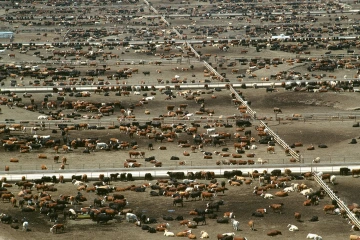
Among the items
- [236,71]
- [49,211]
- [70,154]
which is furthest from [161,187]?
[236,71]

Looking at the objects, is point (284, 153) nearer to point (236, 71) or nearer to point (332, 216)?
point (332, 216)

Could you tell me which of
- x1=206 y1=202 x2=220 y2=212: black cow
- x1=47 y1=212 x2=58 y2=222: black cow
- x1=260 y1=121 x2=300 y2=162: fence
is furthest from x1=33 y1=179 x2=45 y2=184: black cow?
x1=260 y1=121 x2=300 y2=162: fence

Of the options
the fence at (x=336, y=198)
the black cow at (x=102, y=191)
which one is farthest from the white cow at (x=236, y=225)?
the black cow at (x=102, y=191)

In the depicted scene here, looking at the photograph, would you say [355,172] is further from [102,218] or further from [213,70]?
[213,70]

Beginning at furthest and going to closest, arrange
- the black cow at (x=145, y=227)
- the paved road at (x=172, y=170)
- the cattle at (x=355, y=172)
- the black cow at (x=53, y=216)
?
1. the paved road at (x=172, y=170)
2. the cattle at (x=355, y=172)
3. the black cow at (x=53, y=216)
4. the black cow at (x=145, y=227)

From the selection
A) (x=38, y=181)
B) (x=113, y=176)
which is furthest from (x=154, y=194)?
(x=38, y=181)

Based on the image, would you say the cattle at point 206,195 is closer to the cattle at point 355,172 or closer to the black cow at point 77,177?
the black cow at point 77,177

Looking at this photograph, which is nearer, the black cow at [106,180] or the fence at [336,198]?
the fence at [336,198]

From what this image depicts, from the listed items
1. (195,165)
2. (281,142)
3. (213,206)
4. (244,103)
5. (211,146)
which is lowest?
(244,103)
